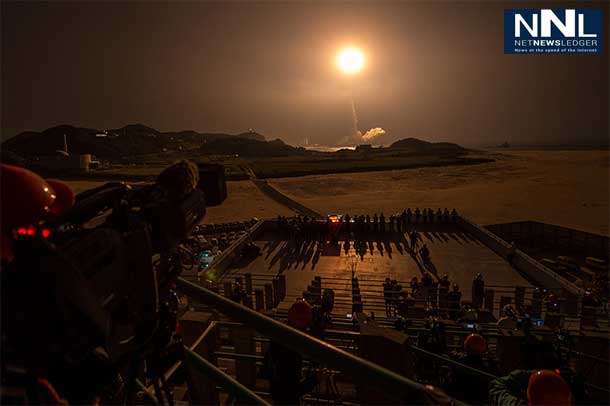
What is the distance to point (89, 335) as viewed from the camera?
1.39 m

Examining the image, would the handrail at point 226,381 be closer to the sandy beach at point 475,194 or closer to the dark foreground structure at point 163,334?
the dark foreground structure at point 163,334

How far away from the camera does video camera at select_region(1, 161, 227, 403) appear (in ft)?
4.14

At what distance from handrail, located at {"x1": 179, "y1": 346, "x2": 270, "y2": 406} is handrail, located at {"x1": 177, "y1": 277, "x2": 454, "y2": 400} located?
81 centimetres

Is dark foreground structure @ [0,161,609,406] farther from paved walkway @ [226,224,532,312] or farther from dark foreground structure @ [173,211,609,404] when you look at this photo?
paved walkway @ [226,224,532,312]

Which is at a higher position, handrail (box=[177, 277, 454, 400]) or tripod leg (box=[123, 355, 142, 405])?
handrail (box=[177, 277, 454, 400])

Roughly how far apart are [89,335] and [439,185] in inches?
2580

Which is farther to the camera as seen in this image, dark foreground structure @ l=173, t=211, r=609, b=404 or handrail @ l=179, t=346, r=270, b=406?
dark foreground structure @ l=173, t=211, r=609, b=404

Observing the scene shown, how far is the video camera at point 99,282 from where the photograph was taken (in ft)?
4.14

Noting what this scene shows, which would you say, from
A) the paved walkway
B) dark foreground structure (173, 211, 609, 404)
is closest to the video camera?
dark foreground structure (173, 211, 609, 404)

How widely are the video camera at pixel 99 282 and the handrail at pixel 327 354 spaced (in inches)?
20.7

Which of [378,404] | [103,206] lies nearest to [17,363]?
[103,206]

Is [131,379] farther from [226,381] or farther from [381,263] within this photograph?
[381,263]

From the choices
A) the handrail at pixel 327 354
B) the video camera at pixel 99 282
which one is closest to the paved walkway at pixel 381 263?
the video camera at pixel 99 282

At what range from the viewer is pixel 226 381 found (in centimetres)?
261
